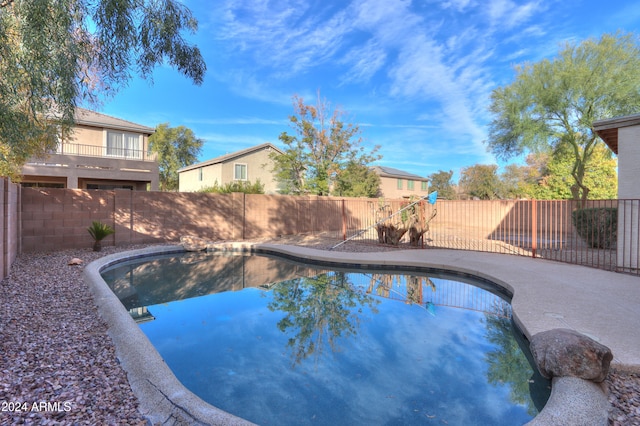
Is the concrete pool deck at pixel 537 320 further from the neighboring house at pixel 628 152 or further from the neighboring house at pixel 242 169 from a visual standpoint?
the neighboring house at pixel 242 169

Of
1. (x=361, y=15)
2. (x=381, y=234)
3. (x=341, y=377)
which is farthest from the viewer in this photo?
(x=361, y=15)

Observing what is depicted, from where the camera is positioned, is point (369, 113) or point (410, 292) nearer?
point (410, 292)

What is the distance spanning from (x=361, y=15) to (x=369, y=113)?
1000cm

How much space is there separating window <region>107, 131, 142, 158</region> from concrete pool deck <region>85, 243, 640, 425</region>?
11.9m

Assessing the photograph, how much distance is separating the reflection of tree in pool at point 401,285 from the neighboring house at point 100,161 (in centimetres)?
1480

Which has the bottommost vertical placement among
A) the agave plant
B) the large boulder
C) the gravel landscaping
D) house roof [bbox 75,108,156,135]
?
the gravel landscaping

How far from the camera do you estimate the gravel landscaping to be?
2.21 meters

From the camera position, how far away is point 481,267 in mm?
7066

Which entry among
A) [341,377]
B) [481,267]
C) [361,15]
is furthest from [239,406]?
[361,15]

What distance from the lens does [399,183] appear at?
31469mm

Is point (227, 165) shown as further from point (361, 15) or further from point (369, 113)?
point (361, 15)

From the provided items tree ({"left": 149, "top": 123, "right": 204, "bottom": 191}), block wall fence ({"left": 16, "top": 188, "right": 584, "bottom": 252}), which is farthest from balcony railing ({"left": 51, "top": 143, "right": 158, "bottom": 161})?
tree ({"left": 149, "top": 123, "right": 204, "bottom": 191})

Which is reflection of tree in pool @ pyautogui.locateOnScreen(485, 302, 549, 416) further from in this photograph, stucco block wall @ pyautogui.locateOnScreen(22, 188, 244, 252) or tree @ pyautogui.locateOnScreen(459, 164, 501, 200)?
tree @ pyautogui.locateOnScreen(459, 164, 501, 200)

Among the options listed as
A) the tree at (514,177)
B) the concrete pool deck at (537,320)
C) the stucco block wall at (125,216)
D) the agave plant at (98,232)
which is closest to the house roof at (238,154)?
the stucco block wall at (125,216)
